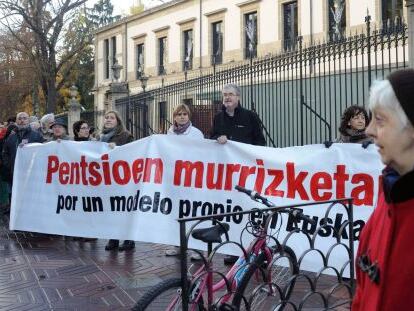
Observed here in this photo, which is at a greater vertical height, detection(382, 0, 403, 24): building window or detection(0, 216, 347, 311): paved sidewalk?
detection(382, 0, 403, 24): building window

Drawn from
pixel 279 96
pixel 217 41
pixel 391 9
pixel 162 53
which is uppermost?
pixel 162 53

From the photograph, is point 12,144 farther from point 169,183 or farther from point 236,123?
point 236,123

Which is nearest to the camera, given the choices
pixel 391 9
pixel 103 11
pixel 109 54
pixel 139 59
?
pixel 391 9

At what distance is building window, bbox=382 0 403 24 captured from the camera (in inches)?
840

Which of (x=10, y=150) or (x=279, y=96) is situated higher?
(x=279, y=96)

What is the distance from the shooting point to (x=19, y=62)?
42625mm

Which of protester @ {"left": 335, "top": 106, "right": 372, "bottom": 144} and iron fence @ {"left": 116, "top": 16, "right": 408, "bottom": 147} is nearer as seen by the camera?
protester @ {"left": 335, "top": 106, "right": 372, "bottom": 144}

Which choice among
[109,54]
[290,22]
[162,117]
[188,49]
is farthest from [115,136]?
[109,54]

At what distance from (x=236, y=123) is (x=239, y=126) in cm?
6

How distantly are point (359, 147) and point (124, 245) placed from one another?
3588mm

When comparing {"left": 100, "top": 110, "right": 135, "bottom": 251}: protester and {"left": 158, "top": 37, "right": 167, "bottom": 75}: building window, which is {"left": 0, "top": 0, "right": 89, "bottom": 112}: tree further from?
{"left": 100, "top": 110, "right": 135, "bottom": 251}: protester

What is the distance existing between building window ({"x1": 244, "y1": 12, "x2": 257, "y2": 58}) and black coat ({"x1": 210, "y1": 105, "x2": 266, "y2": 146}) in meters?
21.9

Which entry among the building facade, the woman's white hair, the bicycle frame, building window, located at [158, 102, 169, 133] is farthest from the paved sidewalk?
the building facade

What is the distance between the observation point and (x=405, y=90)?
1778mm
